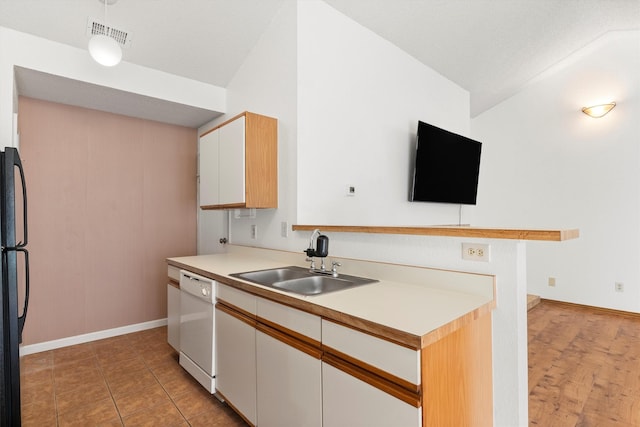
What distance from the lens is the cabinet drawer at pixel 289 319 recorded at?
1421 millimetres

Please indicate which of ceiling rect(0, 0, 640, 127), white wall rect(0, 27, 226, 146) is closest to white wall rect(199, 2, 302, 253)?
ceiling rect(0, 0, 640, 127)

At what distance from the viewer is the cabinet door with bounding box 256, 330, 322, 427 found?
1416 mm

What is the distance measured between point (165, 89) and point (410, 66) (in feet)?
8.00

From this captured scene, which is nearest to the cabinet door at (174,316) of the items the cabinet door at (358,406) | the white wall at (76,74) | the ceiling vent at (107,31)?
the white wall at (76,74)

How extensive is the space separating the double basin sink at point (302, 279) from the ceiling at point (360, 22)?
2.06 metres

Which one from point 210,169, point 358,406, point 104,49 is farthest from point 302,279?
point 104,49

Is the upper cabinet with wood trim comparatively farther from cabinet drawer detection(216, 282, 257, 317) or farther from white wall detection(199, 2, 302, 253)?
cabinet drawer detection(216, 282, 257, 317)

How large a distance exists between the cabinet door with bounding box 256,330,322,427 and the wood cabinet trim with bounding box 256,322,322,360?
12mm

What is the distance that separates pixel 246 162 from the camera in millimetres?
2605

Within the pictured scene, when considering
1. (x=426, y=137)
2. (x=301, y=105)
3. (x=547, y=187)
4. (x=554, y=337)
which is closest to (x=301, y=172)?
(x=301, y=105)

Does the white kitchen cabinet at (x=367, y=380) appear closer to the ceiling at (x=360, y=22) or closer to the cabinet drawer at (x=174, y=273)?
the cabinet drawer at (x=174, y=273)

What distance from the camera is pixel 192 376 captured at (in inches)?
99.2

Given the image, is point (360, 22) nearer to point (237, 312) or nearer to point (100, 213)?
point (237, 312)

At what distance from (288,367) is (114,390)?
1.66 metres
